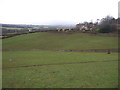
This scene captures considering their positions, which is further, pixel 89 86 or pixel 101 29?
pixel 101 29

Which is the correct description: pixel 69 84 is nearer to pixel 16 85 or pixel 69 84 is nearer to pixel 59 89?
pixel 59 89

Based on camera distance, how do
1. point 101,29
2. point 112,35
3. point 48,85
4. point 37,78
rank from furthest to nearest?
point 101,29, point 112,35, point 37,78, point 48,85

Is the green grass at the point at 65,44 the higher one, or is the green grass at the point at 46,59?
the green grass at the point at 65,44

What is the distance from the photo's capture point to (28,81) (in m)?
11.0

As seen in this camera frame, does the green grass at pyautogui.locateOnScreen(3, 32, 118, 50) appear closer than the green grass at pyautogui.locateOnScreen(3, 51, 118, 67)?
No

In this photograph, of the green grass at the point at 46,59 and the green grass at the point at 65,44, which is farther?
the green grass at the point at 65,44

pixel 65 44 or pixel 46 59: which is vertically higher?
pixel 65 44

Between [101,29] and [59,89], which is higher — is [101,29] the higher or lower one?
the higher one

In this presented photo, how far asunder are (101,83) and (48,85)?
4667 mm

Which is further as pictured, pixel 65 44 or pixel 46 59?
pixel 65 44

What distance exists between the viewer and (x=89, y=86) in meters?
9.74

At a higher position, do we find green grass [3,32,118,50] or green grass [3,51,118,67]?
green grass [3,32,118,50]

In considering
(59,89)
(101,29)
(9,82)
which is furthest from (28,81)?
(101,29)

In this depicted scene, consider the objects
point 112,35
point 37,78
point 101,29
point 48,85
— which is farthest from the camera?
point 101,29
